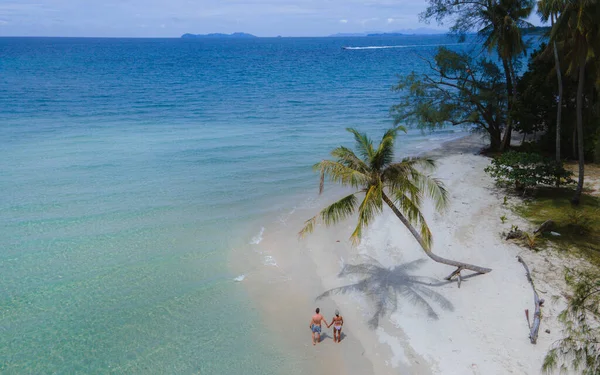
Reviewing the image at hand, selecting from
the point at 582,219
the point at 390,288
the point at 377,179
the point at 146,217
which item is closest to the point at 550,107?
the point at 582,219

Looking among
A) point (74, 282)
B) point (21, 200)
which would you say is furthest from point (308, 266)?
point (21, 200)

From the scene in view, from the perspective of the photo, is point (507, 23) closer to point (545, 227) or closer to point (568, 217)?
point (568, 217)

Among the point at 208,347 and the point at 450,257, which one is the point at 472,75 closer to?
the point at 450,257

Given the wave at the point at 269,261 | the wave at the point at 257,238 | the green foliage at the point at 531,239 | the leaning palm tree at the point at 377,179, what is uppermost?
the leaning palm tree at the point at 377,179

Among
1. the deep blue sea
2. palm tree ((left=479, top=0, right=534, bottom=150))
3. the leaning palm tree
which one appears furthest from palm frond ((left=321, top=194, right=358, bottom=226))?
palm tree ((left=479, top=0, right=534, bottom=150))

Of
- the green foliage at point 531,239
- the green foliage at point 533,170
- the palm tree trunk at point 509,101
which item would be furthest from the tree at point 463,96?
the green foliage at point 531,239

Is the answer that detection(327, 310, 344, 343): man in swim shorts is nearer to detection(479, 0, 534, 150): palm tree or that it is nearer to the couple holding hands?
the couple holding hands

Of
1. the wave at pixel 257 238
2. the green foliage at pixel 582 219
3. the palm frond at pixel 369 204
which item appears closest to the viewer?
the palm frond at pixel 369 204

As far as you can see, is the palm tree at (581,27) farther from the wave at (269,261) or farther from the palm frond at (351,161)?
the wave at (269,261)
